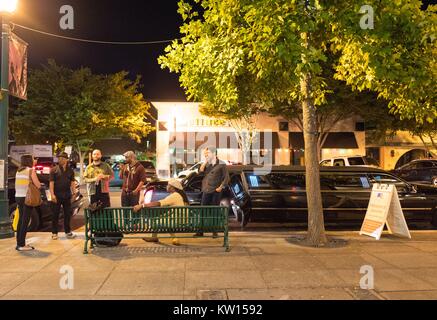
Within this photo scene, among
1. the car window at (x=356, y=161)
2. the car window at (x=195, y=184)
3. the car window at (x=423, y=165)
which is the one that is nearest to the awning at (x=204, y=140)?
the car window at (x=356, y=161)

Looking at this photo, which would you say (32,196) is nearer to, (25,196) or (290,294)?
(25,196)

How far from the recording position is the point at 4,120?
351 inches

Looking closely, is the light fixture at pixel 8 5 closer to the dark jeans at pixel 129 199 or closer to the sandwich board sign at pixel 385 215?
the dark jeans at pixel 129 199

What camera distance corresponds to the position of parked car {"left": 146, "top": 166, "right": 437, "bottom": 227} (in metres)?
9.84

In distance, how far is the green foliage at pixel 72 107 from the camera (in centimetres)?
2667

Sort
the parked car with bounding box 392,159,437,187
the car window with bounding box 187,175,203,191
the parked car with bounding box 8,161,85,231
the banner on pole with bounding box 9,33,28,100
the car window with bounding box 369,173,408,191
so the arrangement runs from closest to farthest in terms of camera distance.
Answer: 1. the banner on pole with bounding box 9,33,28,100
2. the parked car with bounding box 8,161,85,231
3. the car window with bounding box 369,173,408,191
4. the car window with bounding box 187,175,203,191
5. the parked car with bounding box 392,159,437,187

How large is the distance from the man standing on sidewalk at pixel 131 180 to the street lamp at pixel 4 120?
260 cm

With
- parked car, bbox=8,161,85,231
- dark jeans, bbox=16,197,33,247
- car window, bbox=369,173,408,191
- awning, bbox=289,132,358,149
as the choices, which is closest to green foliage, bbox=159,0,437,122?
car window, bbox=369,173,408,191

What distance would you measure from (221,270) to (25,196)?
390cm

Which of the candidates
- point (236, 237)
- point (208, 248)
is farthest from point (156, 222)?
point (236, 237)

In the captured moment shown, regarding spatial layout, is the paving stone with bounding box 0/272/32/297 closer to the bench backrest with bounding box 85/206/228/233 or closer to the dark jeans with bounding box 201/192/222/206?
the bench backrest with bounding box 85/206/228/233

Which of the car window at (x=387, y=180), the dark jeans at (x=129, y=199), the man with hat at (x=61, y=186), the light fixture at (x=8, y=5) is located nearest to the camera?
the dark jeans at (x=129, y=199)

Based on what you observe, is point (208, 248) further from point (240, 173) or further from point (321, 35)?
point (321, 35)

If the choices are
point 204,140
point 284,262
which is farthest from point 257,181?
point 204,140
